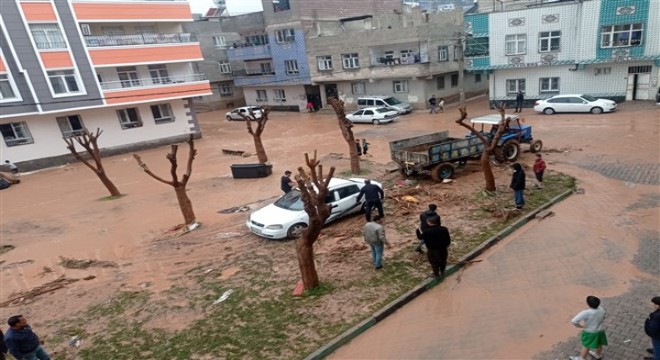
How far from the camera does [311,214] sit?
7598 mm

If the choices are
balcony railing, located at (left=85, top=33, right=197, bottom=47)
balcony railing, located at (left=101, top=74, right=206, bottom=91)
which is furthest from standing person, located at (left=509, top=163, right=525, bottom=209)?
balcony railing, located at (left=85, top=33, right=197, bottom=47)

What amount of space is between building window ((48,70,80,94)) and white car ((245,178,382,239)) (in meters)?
20.4

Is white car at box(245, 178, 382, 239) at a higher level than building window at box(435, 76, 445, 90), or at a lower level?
lower

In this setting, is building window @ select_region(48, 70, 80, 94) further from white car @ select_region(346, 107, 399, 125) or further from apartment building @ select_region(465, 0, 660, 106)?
apartment building @ select_region(465, 0, 660, 106)

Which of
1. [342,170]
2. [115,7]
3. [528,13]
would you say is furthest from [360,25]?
[342,170]

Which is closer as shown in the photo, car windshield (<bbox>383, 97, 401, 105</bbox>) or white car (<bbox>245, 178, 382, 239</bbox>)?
white car (<bbox>245, 178, 382, 239</bbox>)

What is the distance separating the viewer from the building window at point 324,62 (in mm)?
36875

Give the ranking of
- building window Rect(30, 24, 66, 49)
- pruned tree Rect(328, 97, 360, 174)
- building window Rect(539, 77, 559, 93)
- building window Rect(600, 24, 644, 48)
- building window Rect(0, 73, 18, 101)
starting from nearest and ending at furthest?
pruned tree Rect(328, 97, 360, 174), building window Rect(0, 73, 18, 101), building window Rect(30, 24, 66, 49), building window Rect(600, 24, 644, 48), building window Rect(539, 77, 559, 93)

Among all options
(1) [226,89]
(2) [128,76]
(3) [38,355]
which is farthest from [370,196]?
(1) [226,89]

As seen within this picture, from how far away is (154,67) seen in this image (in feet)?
94.6

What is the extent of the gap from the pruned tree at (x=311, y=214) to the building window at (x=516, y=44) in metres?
25.8

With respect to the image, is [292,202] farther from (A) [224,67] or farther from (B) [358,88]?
(A) [224,67]

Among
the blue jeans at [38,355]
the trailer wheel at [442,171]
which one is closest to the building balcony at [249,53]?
the trailer wheel at [442,171]

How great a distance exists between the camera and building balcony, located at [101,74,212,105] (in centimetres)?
2678
